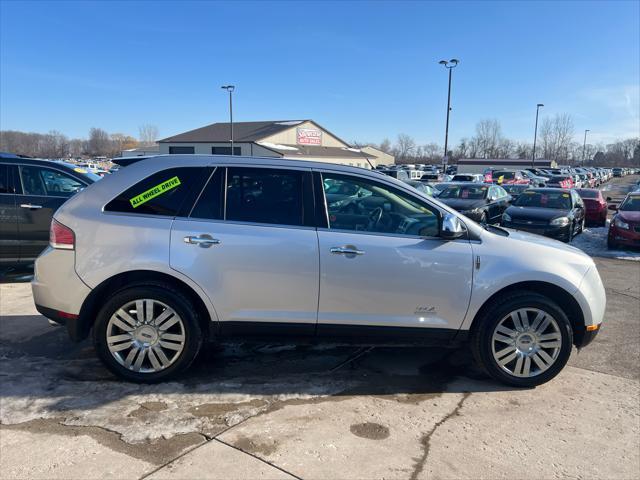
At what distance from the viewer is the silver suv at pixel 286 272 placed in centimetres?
353

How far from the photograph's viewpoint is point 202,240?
3512mm

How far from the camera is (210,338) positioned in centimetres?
369

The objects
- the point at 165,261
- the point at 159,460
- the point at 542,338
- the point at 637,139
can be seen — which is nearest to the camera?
the point at 159,460

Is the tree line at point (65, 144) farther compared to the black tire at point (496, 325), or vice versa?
the tree line at point (65, 144)

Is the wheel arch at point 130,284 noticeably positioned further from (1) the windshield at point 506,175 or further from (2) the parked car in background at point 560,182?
(1) the windshield at point 506,175

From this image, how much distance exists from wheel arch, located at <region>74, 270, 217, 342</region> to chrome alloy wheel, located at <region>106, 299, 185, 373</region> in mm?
167

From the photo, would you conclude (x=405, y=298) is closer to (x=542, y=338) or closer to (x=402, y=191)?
(x=402, y=191)

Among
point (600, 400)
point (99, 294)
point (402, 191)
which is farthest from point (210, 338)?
point (600, 400)

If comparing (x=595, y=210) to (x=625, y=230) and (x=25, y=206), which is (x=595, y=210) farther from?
(x=25, y=206)

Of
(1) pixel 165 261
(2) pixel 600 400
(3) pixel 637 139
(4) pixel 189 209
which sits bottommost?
(2) pixel 600 400

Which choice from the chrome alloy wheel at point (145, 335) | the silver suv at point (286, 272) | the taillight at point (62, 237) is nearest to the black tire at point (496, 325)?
the silver suv at point (286, 272)

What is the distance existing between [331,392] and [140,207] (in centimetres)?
211

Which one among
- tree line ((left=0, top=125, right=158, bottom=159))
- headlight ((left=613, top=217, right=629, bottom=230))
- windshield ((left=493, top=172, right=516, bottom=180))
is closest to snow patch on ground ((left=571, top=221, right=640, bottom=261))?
headlight ((left=613, top=217, right=629, bottom=230))

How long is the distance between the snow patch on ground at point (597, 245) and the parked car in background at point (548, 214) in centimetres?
28
